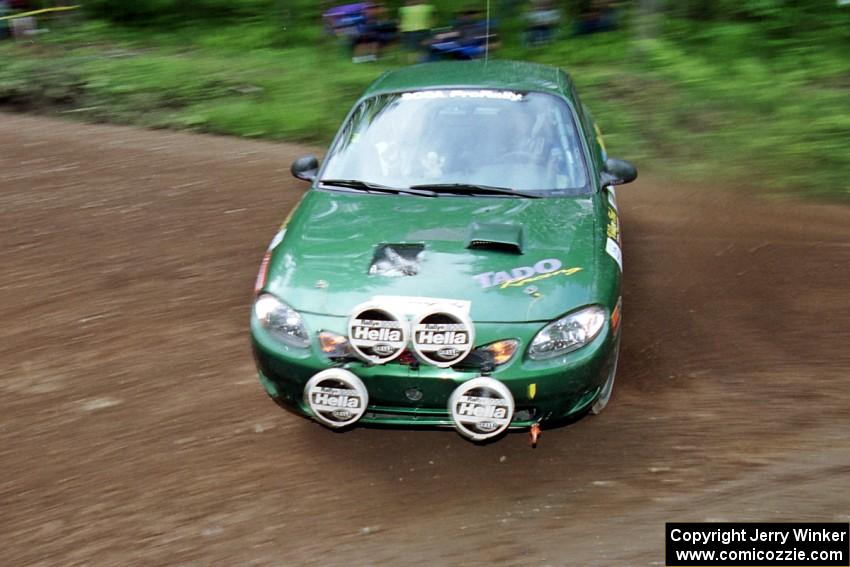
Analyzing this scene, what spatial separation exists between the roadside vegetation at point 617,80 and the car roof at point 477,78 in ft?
12.6

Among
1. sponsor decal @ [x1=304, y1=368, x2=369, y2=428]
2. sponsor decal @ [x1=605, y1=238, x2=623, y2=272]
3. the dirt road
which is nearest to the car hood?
sponsor decal @ [x1=605, y1=238, x2=623, y2=272]

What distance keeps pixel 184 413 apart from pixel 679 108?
7.77 m

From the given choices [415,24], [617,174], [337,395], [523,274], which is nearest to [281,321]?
[337,395]

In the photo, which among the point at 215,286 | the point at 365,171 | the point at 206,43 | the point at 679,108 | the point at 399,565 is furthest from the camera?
the point at 206,43

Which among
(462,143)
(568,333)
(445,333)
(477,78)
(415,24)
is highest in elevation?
(477,78)

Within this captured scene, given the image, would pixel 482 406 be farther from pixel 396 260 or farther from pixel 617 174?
pixel 617 174

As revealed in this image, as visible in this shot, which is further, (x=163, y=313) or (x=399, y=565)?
(x=163, y=313)

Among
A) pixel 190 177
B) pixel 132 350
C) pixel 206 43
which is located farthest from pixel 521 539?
pixel 206 43

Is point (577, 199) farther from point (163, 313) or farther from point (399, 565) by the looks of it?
point (163, 313)

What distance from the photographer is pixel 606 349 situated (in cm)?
442

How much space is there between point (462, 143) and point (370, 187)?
649 mm

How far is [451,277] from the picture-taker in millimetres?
4477

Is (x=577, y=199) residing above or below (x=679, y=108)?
above

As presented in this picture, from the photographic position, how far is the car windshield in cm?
543
